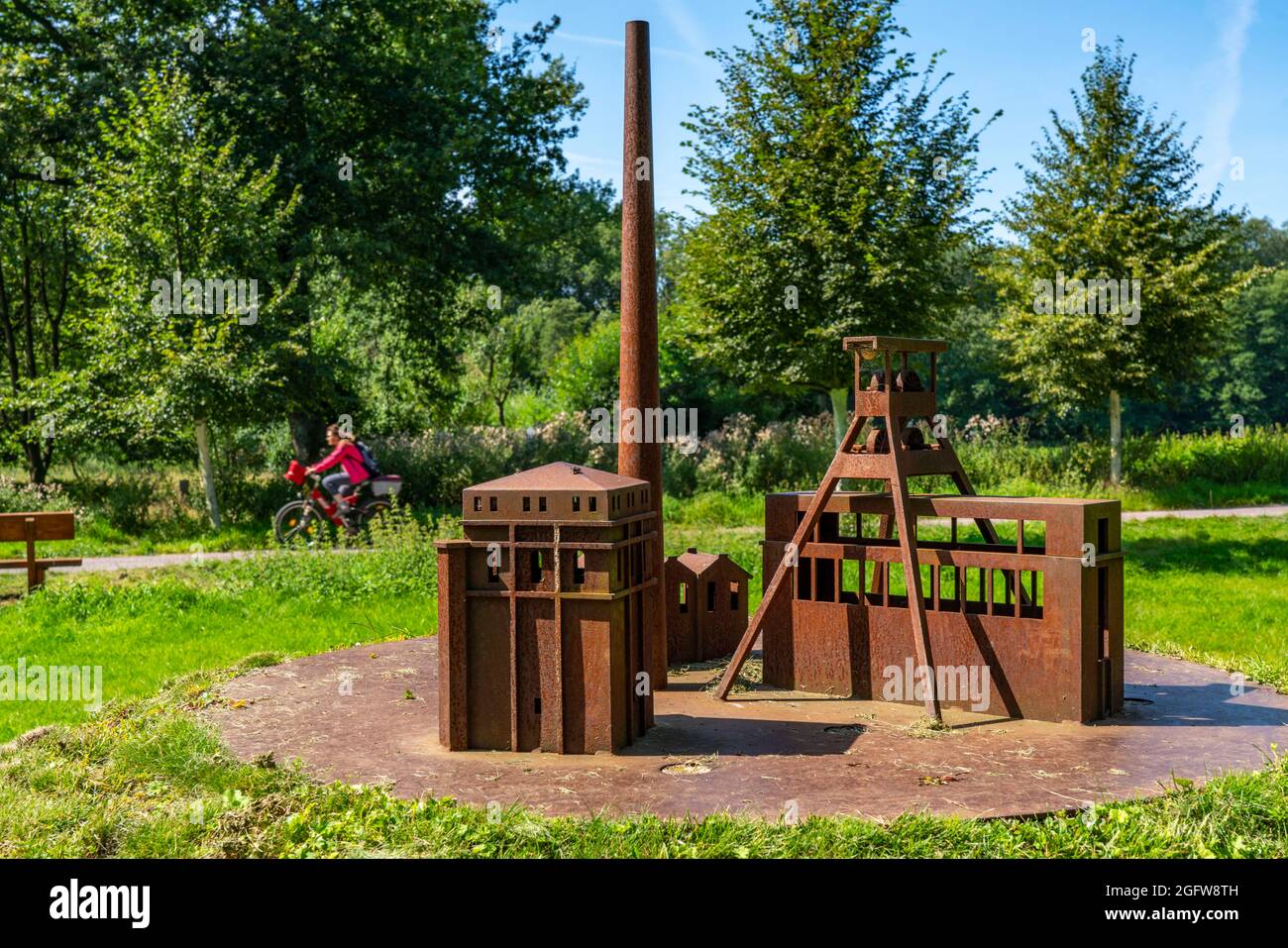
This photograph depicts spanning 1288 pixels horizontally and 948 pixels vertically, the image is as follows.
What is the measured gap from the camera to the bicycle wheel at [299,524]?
52.2 ft

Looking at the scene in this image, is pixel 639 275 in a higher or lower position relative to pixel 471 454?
higher

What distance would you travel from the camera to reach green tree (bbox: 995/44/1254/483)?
2000 cm

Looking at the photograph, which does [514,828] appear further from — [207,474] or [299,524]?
[207,474]

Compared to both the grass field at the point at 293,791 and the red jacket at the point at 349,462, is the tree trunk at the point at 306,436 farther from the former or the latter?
the grass field at the point at 293,791

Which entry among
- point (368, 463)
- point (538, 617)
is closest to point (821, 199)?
point (368, 463)

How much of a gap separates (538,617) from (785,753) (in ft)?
4.59

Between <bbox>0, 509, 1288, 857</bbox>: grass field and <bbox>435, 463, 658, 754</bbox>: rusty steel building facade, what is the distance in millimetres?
955

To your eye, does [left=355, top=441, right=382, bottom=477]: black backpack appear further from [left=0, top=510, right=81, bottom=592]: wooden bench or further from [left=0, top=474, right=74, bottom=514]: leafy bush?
[left=0, top=474, right=74, bottom=514]: leafy bush

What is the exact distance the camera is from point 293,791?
568cm

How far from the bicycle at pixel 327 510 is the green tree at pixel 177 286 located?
8.21 feet

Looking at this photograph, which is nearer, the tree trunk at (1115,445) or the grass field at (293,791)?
the grass field at (293,791)

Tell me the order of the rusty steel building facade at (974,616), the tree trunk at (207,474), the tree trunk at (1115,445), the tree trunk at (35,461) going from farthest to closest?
the tree trunk at (35,461), the tree trunk at (1115,445), the tree trunk at (207,474), the rusty steel building facade at (974,616)

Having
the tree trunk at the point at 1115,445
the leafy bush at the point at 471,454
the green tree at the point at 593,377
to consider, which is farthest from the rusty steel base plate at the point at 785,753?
the green tree at the point at 593,377

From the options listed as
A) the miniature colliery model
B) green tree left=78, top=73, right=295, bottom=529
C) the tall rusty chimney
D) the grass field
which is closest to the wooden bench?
the grass field
